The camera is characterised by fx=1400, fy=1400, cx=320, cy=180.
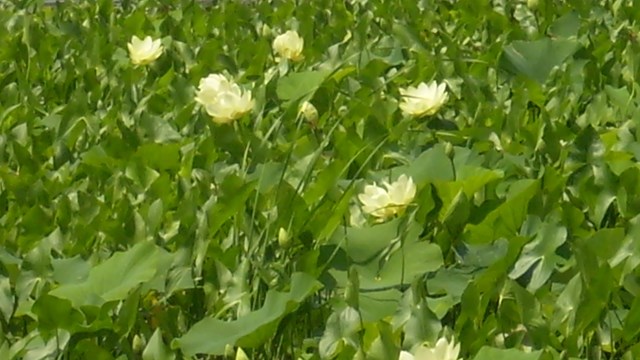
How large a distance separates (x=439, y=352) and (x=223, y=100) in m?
0.99

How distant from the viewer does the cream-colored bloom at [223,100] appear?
234 cm

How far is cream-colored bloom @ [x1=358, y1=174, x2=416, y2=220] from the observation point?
1944 millimetres

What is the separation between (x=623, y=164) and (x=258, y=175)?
0.59 metres

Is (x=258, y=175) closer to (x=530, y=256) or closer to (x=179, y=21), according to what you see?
(x=530, y=256)

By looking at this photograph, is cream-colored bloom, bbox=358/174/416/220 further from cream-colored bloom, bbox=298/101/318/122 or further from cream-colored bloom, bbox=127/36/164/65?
cream-colored bloom, bbox=127/36/164/65

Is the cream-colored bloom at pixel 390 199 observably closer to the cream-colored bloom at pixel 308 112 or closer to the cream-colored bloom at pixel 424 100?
the cream-colored bloom at pixel 424 100

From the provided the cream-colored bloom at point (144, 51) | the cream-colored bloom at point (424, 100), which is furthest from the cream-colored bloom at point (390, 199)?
the cream-colored bloom at point (144, 51)

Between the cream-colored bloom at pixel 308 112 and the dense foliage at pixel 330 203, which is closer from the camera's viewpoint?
the dense foliage at pixel 330 203

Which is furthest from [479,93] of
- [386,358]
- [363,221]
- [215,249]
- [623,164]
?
[386,358]

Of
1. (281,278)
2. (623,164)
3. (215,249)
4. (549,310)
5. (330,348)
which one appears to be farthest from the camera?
(623,164)

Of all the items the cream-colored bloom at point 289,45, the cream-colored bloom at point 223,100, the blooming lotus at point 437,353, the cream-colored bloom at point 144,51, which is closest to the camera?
the blooming lotus at point 437,353

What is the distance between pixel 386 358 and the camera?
153cm

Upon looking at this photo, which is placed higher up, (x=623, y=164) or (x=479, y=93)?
(x=623, y=164)

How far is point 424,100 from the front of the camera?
2375 mm
